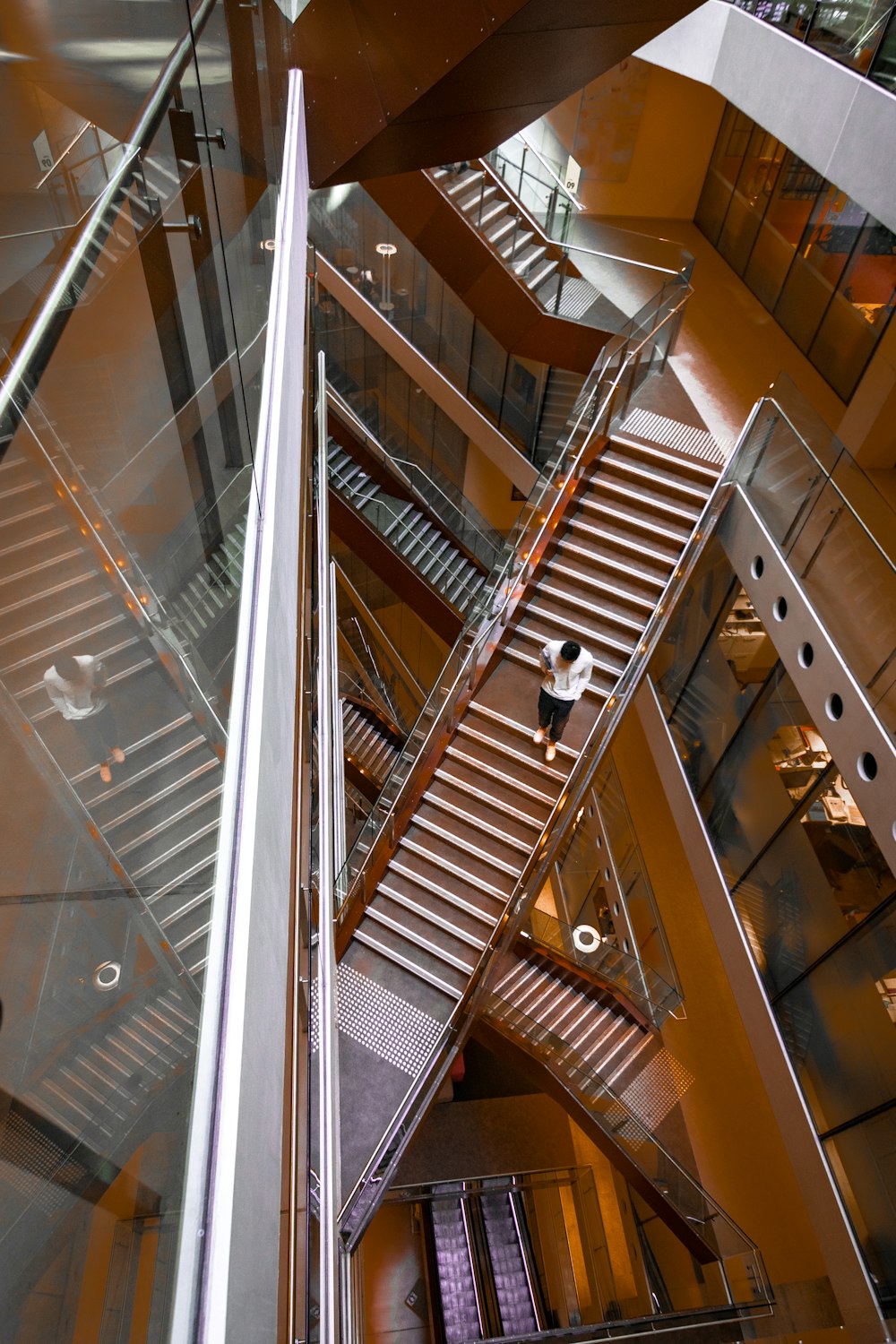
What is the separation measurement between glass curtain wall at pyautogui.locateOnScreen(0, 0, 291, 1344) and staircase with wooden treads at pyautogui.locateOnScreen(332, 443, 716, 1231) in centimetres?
719

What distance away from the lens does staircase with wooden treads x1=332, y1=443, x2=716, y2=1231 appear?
9.16 meters

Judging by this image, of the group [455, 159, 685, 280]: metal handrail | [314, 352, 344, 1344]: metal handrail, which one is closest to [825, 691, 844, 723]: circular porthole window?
[314, 352, 344, 1344]: metal handrail

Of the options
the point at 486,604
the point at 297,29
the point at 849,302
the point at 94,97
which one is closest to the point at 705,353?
the point at 849,302

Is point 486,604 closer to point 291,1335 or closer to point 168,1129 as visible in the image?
point 291,1335

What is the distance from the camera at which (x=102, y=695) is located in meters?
1.57

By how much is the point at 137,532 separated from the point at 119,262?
0.77 m

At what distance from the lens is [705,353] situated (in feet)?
48.2

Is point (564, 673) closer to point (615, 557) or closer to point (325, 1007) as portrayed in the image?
point (615, 557)


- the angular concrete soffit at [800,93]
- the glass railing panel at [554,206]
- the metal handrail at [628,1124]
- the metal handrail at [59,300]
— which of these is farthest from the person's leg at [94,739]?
the glass railing panel at [554,206]

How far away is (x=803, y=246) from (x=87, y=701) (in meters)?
17.2

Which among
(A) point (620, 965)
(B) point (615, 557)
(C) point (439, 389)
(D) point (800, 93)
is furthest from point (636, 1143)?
(D) point (800, 93)

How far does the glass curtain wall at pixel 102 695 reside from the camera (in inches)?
43.3

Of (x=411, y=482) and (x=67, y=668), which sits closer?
(x=67, y=668)

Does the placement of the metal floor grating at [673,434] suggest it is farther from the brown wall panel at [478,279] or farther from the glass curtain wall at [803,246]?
the glass curtain wall at [803,246]
